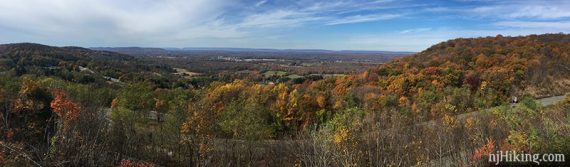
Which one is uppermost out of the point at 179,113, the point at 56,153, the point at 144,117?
the point at 56,153

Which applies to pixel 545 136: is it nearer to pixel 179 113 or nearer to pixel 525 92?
pixel 179 113

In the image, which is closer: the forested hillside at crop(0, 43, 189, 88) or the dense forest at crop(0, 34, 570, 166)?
the dense forest at crop(0, 34, 570, 166)

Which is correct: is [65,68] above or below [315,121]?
above

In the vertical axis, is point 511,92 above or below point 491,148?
below

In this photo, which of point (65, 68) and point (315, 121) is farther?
point (65, 68)

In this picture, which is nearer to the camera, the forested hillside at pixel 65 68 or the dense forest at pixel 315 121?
the dense forest at pixel 315 121

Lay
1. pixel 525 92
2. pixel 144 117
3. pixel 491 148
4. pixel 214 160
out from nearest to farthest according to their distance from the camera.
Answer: pixel 491 148
pixel 214 160
pixel 144 117
pixel 525 92

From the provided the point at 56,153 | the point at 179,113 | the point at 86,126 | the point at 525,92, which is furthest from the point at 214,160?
the point at 525,92

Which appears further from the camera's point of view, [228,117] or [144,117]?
[144,117]
